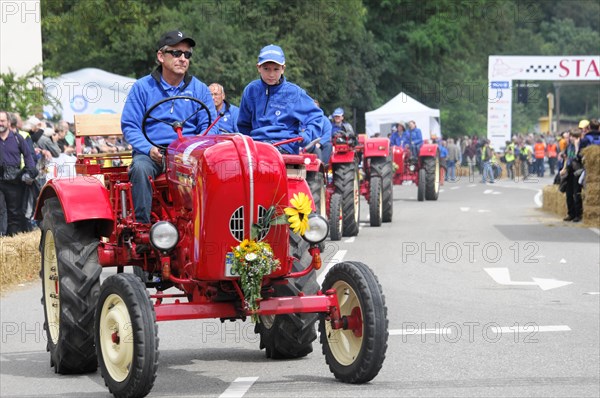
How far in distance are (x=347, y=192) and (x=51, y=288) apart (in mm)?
11155

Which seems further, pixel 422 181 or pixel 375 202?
pixel 422 181

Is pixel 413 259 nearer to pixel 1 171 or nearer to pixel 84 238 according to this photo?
pixel 1 171

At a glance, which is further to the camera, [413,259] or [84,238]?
[413,259]

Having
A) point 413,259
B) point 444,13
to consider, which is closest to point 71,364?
point 413,259

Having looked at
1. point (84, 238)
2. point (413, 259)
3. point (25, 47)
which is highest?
point (25, 47)

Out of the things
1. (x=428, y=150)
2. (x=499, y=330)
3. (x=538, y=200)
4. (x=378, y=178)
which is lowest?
(x=538, y=200)

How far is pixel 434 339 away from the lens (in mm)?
10445

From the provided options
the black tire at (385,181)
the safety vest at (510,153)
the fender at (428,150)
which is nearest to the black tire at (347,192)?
the black tire at (385,181)

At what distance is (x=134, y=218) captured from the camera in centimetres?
905

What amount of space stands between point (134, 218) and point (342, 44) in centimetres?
4807

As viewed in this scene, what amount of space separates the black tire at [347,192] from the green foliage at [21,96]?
212 inches

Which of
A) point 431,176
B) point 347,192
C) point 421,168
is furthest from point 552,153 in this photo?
point 347,192

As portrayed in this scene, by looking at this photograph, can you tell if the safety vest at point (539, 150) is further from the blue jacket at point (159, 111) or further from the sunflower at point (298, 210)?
the sunflower at point (298, 210)

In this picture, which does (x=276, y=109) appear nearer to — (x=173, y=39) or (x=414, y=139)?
(x=173, y=39)
